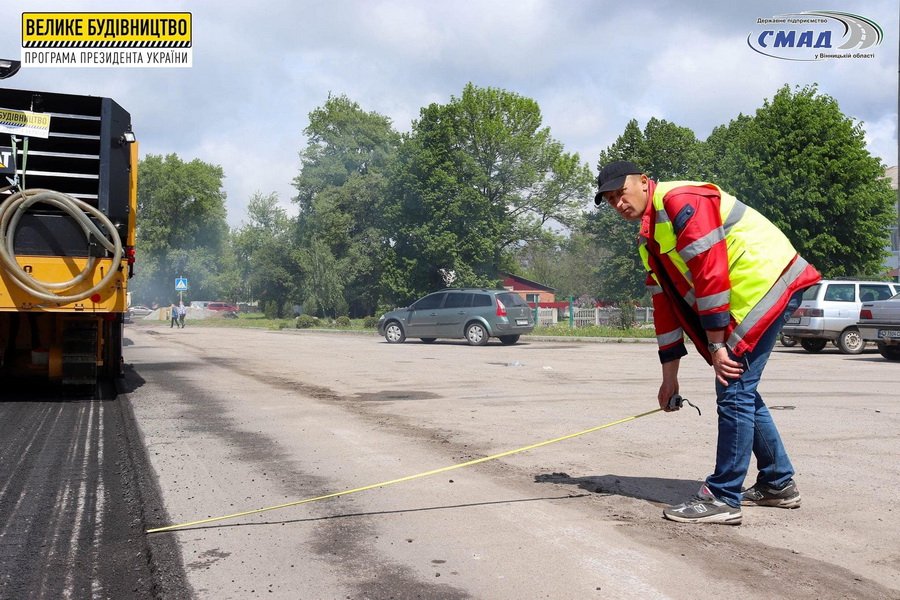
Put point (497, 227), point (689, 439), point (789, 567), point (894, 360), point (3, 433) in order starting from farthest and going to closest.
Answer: point (497, 227) → point (894, 360) → point (3, 433) → point (689, 439) → point (789, 567)

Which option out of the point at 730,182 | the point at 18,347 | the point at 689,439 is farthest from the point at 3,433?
the point at 730,182

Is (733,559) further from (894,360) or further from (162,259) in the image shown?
(162,259)

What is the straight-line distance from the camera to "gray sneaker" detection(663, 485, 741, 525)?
14.0 ft

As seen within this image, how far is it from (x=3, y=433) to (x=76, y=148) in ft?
13.3

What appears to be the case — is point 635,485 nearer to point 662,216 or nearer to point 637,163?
point 662,216

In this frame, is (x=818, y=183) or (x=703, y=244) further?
(x=818, y=183)

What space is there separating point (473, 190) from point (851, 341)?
115ft

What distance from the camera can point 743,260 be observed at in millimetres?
4293

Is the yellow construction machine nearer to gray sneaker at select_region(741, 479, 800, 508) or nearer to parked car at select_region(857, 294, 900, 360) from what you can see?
gray sneaker at select_region(741, 479, 800, 508)

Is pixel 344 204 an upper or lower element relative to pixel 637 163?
lower

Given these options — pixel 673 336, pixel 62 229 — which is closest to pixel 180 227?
pixel 62 229

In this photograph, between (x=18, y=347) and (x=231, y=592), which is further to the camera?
(x=18, y=347)

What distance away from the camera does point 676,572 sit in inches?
139

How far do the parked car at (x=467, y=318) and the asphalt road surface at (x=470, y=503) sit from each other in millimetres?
13489
